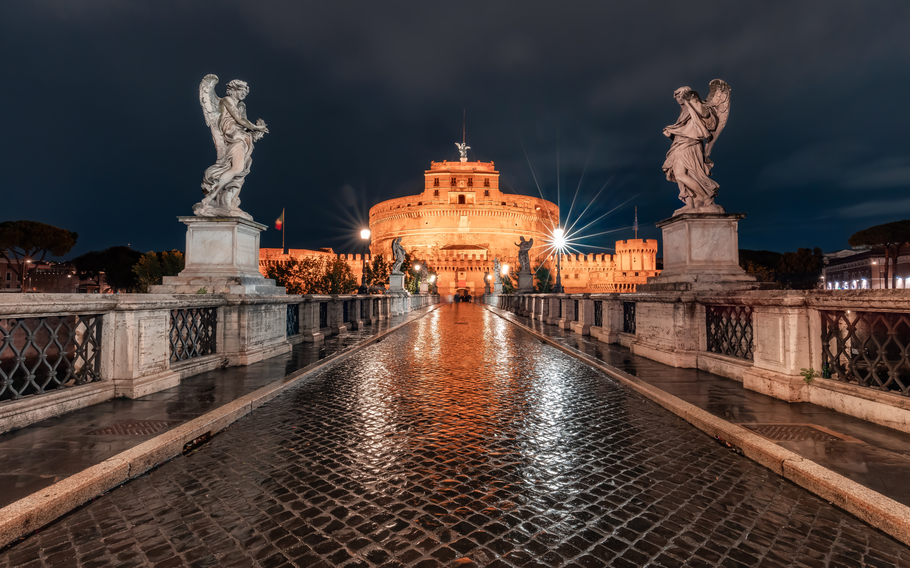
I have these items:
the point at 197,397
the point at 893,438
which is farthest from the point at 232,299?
the point at 893,438

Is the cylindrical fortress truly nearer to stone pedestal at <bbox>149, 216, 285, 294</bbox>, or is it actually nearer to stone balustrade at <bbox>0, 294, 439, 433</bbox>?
stone pedestal at <bbox>149, 216, 285, 294</bbox>

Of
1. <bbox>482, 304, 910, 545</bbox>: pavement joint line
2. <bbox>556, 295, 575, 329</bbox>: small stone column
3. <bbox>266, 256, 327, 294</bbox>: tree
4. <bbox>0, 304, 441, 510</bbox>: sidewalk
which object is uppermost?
<bbox>266, 256, 327, 294</bbox>: tree

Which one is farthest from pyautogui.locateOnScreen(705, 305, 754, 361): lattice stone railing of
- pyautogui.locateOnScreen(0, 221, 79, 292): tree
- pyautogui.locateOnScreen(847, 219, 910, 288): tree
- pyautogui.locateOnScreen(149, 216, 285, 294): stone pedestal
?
pyautogui.locateOnScreen(847, 219, 910, 288): tree

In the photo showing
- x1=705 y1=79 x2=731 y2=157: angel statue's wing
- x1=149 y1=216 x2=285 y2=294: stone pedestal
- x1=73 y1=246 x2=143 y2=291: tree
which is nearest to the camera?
x1=149 y1=216 x2=285 y2=294: stone pedestal

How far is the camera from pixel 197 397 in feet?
15.2

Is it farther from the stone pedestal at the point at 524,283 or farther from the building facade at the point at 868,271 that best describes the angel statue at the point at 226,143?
the building facade at the point at 868,271

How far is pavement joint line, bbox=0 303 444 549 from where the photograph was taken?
2.25 m

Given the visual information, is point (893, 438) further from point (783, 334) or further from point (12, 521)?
point (12, 521)

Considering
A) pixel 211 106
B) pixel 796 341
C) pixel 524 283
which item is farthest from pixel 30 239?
pixel 796 341

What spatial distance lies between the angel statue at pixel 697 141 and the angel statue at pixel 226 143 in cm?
688

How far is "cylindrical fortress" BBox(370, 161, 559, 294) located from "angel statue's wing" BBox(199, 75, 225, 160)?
72.4 metres

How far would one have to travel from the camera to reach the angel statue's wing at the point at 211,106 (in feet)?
23.4

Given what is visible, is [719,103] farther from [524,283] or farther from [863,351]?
[524,283]

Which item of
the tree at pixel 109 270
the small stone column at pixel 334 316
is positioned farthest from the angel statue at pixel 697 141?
the tree at pixel 109 270
